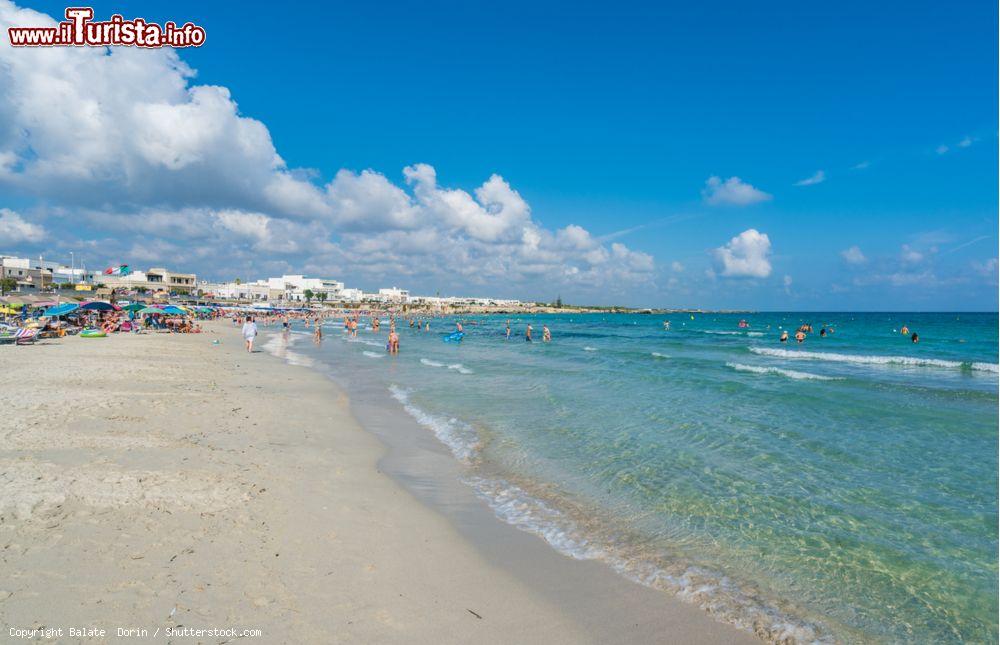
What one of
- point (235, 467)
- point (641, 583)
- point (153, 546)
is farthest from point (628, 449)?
point (153, 546)

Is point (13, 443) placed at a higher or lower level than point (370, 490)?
higher

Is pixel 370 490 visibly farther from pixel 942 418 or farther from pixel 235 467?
pixel 942 418

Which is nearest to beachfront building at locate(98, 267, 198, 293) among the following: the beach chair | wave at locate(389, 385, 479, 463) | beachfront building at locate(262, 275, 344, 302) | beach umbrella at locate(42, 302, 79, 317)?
beachfront building at locate(262, 275, 344, 302)

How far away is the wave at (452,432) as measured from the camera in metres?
10.1

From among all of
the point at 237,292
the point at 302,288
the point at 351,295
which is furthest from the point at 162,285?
the point at 351,295

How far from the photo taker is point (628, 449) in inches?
403

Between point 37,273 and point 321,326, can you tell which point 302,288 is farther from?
point 321,326

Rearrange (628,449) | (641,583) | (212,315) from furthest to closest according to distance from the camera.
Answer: (212,315) → (628,449) → (641,583)

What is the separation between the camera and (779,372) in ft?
76.7

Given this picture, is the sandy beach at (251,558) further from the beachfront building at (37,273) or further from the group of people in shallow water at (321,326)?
the beachfront building at (37,273)

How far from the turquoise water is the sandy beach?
93 cm

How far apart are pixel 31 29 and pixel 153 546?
59.4 feet

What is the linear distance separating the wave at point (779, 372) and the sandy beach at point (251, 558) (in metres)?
20.5

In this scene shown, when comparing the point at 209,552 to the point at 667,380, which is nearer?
the point at 209,552
